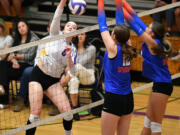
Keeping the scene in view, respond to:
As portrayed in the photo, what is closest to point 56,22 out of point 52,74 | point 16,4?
point 52,74

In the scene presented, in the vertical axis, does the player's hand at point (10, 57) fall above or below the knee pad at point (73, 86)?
above

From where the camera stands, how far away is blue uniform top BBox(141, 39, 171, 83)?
486cm

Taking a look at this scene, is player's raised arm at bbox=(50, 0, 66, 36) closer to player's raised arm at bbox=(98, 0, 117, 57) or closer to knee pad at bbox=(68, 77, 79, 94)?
player's raised arm at bbox=(98, 0, 117, 57)

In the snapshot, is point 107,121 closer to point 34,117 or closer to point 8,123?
point 34,117

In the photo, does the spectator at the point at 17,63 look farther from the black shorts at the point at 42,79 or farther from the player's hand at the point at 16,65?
the black shorts at the point at 42,79

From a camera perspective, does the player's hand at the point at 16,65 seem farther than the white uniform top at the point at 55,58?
Yes

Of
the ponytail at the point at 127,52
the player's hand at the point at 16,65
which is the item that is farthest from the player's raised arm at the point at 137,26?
the player's hand at the point at 16,65

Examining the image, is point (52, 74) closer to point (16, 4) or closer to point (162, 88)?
point (162, 88)

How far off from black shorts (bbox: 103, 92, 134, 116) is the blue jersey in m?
0.05

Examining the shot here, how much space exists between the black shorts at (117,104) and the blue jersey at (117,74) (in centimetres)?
5

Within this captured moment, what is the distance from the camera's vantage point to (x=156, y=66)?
4.88 meters

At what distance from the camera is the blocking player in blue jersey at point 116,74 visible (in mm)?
4312

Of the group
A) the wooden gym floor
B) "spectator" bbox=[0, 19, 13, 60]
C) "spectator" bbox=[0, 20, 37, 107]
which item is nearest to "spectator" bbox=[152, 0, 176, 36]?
the wooden gym floor

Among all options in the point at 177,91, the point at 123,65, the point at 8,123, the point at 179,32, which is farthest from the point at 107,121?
the point at 179,32
